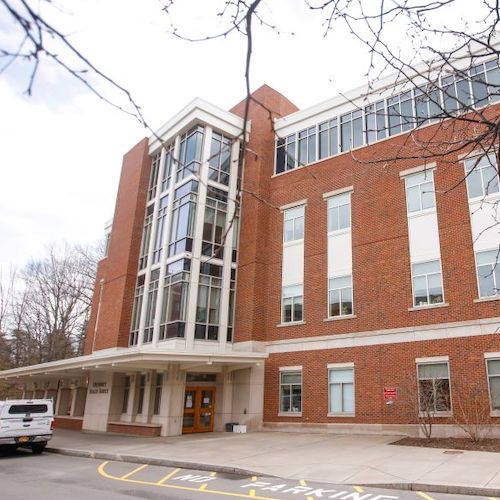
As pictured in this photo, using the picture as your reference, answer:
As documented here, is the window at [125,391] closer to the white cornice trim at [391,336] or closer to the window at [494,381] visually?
the white cornice trim at [391,336]

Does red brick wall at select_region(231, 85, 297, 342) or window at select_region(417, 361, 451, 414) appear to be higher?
red brick wall at select_region(231, 85, 297, 342)

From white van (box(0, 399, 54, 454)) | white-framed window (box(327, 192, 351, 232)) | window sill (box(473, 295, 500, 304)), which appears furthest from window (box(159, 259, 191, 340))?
window sill (box(473, 295, 500, 304))

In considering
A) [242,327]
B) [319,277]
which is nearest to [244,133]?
[319,277]

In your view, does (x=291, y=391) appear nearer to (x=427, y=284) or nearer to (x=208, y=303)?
(x=208, y=303)

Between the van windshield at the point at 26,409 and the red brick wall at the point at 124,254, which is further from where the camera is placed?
the red brick wall at the point at 124,254

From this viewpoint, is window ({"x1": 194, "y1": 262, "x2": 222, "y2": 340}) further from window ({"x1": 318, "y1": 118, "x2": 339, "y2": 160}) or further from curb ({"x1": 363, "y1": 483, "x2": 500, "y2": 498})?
curb ({"x1": 363, "y1": 483, "x2": 500, "y2": 498})

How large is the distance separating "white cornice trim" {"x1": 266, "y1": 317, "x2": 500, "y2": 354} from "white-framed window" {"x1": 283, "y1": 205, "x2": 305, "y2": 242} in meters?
5.26

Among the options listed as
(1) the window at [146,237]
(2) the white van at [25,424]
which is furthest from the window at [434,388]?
(1) the window at [146,237]

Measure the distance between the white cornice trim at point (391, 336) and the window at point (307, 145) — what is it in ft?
30.6

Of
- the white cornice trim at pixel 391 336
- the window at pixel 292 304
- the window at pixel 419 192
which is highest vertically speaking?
the window at pixel 419 192

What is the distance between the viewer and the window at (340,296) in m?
21.2

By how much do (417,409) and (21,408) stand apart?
14.1m

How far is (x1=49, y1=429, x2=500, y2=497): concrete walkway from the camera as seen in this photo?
1028 cm

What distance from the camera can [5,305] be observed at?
160ft
